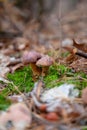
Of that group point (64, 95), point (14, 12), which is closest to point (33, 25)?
point (14, 12)

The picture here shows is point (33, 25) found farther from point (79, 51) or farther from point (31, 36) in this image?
point (79, 51)

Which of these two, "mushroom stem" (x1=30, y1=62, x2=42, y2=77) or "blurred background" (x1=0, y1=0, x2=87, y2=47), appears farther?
"blurred background" (x1=0, y1=0, x2=87, y2=47)

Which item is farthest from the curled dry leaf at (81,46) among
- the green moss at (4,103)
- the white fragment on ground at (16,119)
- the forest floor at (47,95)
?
the white fragment on ground at (16,119)

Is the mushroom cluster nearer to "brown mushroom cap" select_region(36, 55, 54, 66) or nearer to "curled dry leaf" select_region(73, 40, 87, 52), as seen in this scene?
"brown mushroom cap" select_region(36, 55, 54, 66)

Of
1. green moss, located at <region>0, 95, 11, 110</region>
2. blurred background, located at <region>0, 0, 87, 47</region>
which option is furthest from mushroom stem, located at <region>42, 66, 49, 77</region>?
blurred background, located at <region>0, 0, 87, 47</region>

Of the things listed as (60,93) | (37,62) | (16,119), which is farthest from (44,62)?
(16,119)

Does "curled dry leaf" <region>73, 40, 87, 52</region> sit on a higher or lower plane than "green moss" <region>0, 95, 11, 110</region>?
higher
